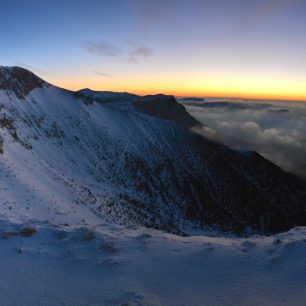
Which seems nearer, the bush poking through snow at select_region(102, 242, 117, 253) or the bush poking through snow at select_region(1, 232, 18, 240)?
the bush poking through snow at select_region(102, 242, 117, 253)

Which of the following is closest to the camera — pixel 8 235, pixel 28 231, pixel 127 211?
pixel 8 235

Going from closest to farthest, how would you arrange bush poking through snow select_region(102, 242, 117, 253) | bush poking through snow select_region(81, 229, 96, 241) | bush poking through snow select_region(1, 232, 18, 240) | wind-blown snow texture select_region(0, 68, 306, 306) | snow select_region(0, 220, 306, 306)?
snow select_region(0, 220, 306, 306) < wind-blown snow texture select_region(0, 68, 306, 306) < bush poking through snow select_region(102, 242, 117, 253) < bush poking through snow select_region(1, 232, 18, 240) < bush poking through snow select_region(81, 229, 96, 241)

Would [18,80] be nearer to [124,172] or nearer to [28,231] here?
[124,172]

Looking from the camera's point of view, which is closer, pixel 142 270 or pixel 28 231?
pixel 142 270

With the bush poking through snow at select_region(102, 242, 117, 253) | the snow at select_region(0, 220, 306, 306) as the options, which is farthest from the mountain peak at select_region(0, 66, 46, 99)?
the bush poking through snow at select_region(102, 242, 117, 253)

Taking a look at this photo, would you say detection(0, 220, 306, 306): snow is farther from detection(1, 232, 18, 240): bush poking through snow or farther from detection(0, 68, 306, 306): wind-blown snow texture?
detection(1, 232, 18, 240): bush poking through snow

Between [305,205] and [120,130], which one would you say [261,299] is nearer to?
[120,130]

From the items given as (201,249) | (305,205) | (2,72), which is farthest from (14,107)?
(305,205)

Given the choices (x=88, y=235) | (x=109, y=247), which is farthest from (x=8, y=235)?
(x=109, y=247)
